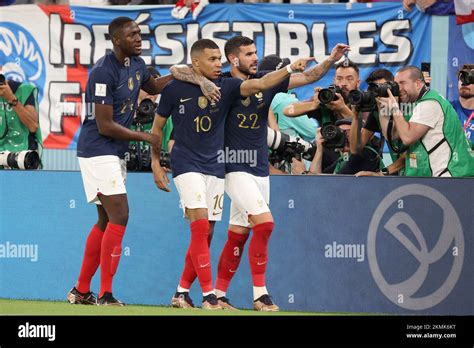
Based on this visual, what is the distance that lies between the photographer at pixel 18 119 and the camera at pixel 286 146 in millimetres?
2404

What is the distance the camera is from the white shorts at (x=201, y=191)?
9.73m

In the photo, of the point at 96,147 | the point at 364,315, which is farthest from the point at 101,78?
the point at 364,315

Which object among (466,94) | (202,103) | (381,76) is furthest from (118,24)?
(466,94)

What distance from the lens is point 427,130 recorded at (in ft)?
35.2

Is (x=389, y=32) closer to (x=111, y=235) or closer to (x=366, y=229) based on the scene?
(x=366, y=229)

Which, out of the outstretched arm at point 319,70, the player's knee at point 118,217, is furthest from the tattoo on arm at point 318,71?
the player's knee at point 118,217

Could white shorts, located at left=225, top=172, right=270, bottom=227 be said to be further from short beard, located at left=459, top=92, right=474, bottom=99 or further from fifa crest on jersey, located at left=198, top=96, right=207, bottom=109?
short beard, located at left=459, top=92, right=474, bottom=99

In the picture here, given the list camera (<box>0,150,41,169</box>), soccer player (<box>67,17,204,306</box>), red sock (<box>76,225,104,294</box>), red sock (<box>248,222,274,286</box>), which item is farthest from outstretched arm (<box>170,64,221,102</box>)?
camera (<box>0,150,41,169</box>)

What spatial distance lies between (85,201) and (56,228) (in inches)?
13.8

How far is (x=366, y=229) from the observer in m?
10.7

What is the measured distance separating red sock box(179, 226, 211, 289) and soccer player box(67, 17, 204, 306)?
1.76 feet

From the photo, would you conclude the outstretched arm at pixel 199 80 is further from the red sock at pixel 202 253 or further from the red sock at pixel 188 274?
the red sock at pixel 188 274

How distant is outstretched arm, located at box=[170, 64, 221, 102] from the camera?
32.1ft

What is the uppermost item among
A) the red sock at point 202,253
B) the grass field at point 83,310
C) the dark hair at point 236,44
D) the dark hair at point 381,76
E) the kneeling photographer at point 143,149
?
the dark hair at point 236,44
